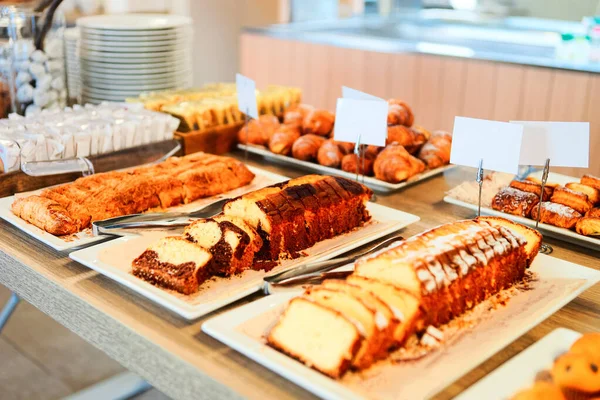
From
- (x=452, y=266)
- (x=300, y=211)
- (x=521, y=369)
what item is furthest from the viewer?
(x=300, y=211)

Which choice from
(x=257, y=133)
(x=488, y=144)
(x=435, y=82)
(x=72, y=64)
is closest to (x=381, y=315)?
(x=488, y=144)

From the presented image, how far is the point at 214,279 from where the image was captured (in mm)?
1419

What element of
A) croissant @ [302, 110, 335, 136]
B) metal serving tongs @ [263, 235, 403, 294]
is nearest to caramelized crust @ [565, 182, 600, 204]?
metal serving tongs @ [263, 235, 403, 294]

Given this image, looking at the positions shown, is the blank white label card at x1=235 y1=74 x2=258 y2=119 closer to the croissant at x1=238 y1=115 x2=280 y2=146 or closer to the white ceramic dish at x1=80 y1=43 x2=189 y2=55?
the croissant at x1=238 y1=115 x2=280 y2=146

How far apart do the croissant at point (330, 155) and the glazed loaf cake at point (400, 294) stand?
889 mm

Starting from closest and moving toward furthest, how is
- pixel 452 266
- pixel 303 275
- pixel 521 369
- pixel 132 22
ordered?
pixel 521 369, pixel 452 266, pixel 303 275, pixel 132 22

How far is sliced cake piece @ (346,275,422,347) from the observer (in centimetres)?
113

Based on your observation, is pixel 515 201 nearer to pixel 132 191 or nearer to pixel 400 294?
pixel 400 294

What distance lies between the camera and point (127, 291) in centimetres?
141

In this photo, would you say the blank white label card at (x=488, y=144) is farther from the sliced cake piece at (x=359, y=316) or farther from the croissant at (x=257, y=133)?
the croissant at (x=257, y=133)

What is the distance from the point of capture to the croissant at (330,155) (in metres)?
2.26

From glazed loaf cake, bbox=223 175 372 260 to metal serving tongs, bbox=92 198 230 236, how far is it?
0.17 m

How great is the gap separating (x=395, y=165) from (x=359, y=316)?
105 cm

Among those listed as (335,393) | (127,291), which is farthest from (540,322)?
(127,291)
